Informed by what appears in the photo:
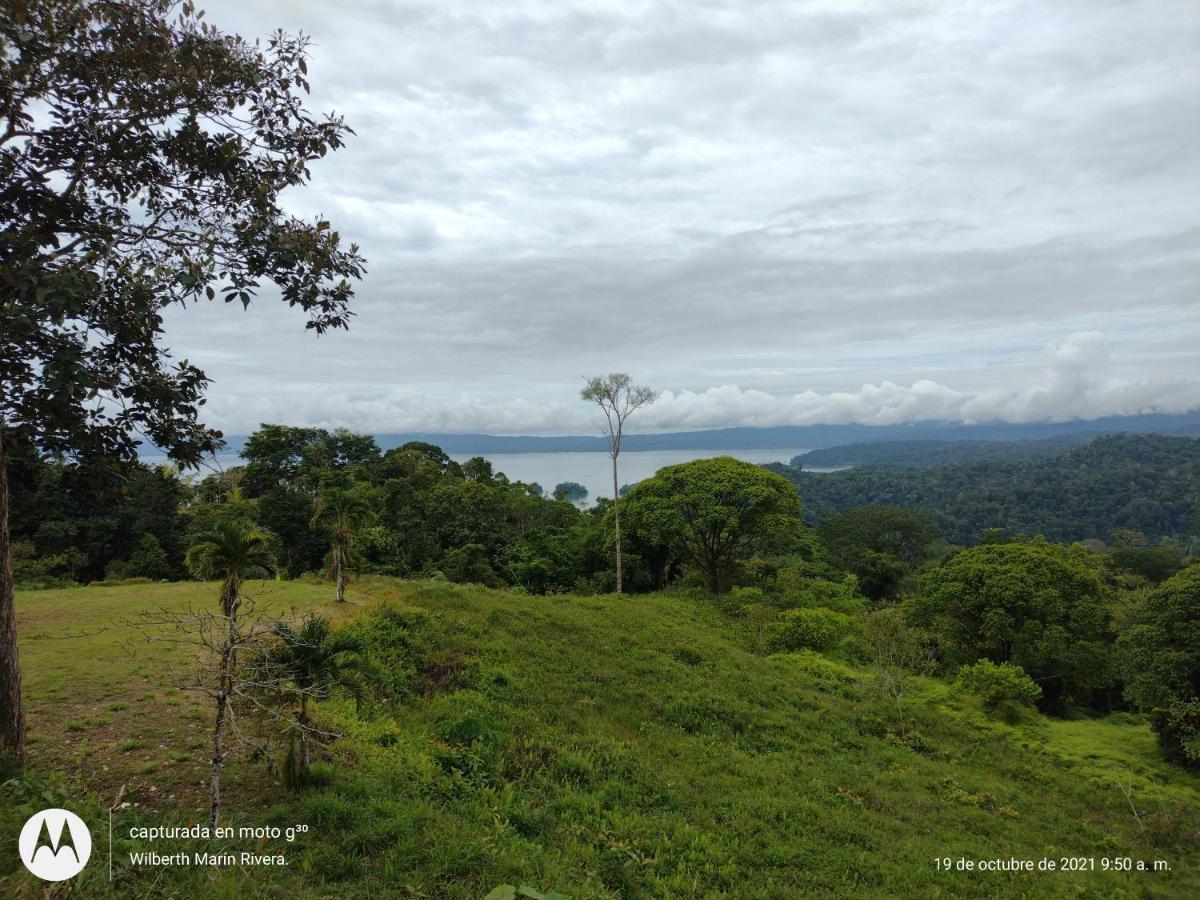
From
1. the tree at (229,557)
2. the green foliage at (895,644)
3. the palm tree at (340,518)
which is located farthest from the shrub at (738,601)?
the tree at (229,557)

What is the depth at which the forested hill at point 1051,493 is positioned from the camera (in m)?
77.1

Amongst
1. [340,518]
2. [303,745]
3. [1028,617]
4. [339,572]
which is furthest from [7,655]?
[1028,617]

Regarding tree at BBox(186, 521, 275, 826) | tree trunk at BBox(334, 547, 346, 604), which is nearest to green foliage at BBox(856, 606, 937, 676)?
tree trunk at BBox(334, 547, 346, 604)

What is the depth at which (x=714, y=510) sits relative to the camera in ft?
77.9

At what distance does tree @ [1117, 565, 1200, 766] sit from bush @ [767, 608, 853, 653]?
7.20m

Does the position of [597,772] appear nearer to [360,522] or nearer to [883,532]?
[360,522]

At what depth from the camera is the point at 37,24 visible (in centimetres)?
489

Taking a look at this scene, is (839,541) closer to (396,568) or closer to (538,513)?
(538,513)

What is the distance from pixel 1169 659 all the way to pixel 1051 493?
95.0 metres

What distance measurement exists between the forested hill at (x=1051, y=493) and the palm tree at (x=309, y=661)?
65.1 m

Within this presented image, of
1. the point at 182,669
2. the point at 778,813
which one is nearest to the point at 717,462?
the point at 778,813

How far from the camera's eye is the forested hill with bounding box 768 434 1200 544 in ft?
253

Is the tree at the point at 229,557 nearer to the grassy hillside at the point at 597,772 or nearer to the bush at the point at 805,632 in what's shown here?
Result: the grassy hillside at the point at 597,772

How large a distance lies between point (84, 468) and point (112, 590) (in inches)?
559
